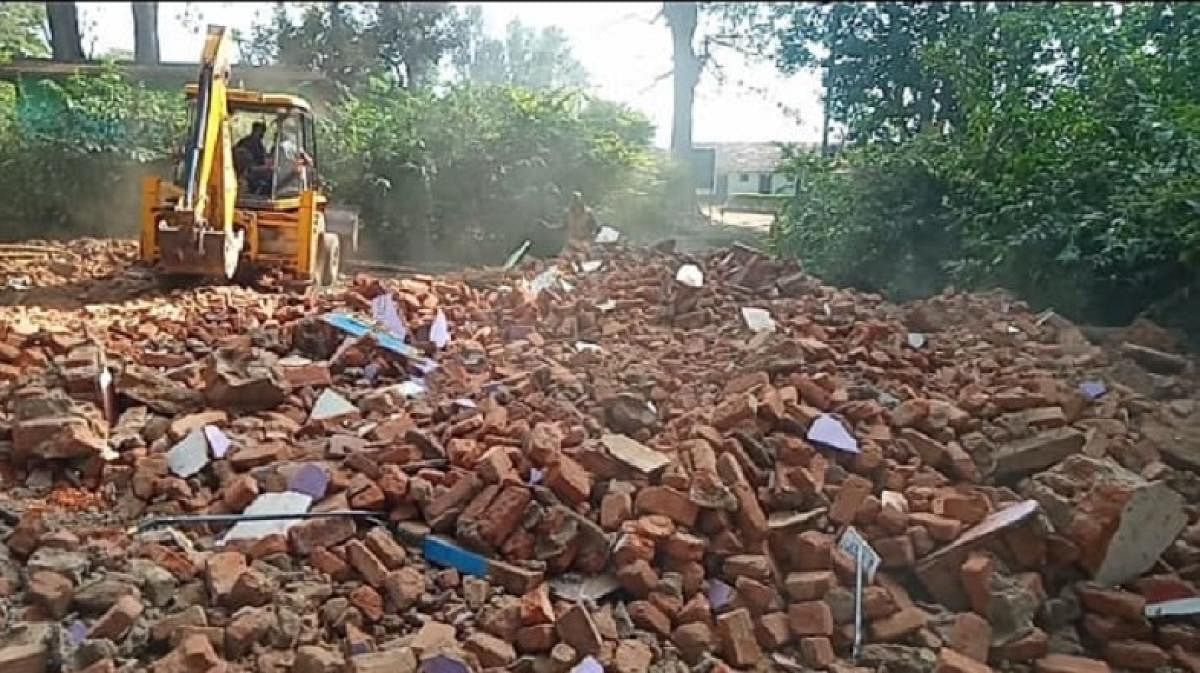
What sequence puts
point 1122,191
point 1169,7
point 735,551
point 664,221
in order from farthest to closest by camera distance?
point 664,221
point 1169,7
point 1122,191
point 735,551

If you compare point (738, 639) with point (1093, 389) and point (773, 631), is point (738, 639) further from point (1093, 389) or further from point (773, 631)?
point (1093, 389)

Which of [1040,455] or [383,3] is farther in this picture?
[383,3]

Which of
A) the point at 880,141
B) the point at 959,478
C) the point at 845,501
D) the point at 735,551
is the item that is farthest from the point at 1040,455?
the point at 880,141

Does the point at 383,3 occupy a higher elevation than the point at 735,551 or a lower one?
higher

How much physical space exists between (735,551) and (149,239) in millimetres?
3691

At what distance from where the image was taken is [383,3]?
19.9 feet

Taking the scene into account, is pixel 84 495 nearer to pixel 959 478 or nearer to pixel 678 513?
pixel 678 513

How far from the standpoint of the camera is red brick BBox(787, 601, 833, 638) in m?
2.07

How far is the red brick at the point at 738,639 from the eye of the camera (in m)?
1.99

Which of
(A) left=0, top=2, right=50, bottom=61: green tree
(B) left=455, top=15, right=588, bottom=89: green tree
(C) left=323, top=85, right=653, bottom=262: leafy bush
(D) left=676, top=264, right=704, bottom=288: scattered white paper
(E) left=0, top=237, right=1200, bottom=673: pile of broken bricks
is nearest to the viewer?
(E) left=0, top=237, right=1200, bottom=673: pile of broken bricks

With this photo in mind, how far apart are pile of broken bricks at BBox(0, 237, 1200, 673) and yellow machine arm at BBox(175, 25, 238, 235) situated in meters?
1.21

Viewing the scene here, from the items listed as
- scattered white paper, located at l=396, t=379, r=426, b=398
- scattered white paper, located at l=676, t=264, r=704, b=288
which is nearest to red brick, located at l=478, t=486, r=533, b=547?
scattered white paper, located at l=396, t=379, r=426, b=398

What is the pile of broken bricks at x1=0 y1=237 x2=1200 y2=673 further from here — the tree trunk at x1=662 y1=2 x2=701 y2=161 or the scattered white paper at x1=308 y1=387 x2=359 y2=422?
the tree trunk at x1=662 y1=2 x2=701 y2=161

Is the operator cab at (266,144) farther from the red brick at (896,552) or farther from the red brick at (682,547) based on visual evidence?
the red brick at (896,552)
